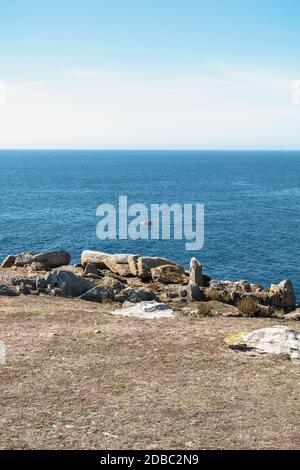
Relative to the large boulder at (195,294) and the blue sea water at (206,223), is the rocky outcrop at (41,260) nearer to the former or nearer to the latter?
the large boulder at (195,294)

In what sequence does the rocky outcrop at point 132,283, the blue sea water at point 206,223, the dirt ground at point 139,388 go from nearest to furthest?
the dirt ground at point 139,388 → the rocky outcrop at point 132,283 → the blue sea water at point 206,223

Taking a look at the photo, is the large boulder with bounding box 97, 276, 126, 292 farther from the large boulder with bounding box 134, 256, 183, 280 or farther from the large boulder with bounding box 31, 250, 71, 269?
the large boulder with bounding box 31, 250, 71, 269

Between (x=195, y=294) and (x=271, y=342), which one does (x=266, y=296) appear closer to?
(x=195, y=294)

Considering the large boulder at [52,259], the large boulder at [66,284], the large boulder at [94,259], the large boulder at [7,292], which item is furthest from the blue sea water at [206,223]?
the large boulder at [7,292]

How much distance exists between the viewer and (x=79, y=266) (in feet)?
133

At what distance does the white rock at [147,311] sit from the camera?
2445 centimetres

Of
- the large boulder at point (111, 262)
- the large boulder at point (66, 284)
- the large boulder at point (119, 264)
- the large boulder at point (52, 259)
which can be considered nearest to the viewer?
the large boulder at point (66, 284)

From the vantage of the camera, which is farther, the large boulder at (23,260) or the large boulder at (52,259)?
the large boulder at (52,259)

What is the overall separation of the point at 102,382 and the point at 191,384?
2737 mm

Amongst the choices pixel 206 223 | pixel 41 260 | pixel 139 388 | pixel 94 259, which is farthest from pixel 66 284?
pixel 206 223

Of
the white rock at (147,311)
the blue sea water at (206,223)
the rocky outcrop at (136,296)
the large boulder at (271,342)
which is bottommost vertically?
the blue sea water at (206,223)

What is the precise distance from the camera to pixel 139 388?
1608 centimetres

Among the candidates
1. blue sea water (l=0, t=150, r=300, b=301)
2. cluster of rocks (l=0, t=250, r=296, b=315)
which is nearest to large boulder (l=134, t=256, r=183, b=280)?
cluster of rocks (l=0, t=250, r=296, b=315)

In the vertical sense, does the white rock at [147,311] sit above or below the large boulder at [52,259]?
above
